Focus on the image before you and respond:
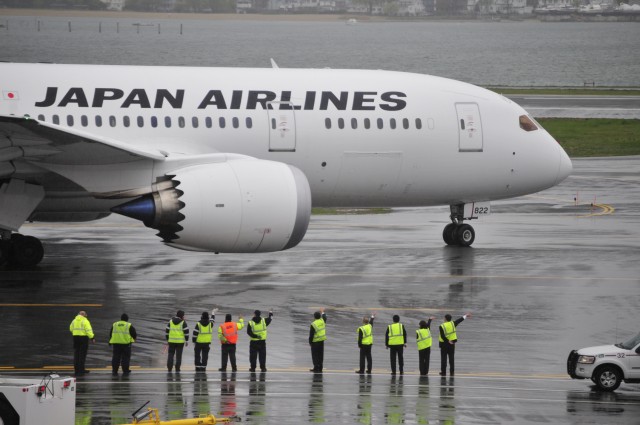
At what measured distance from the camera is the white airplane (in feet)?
94.5

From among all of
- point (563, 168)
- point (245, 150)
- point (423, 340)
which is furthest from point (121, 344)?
point (563, 168)

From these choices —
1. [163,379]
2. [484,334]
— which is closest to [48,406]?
[163,379]

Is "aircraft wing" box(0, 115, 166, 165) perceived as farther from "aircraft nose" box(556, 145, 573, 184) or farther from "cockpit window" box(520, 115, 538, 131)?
"aircraft nose" box(556, 145, 573, 184)

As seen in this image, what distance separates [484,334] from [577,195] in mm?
23198

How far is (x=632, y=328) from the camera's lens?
26.5m

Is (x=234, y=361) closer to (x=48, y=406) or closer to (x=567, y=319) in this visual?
(x=48, y=406)

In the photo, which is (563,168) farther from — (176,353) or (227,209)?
(176,353)

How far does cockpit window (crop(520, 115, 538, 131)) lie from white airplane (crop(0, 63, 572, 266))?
0.14ft

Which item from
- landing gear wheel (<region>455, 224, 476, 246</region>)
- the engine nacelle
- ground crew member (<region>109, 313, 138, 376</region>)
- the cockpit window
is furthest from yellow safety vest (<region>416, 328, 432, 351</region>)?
the cockpit window

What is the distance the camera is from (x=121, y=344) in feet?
74.1

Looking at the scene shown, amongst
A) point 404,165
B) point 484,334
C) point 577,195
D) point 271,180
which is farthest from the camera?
point 577,195

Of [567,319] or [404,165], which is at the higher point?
[404,165]

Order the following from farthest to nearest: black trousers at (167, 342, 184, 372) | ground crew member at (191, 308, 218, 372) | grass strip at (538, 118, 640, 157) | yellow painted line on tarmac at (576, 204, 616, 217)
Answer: grass strip at (538, 118, 640, 157) → yellow painted line on tarmac at (576, 204, 616, 217) → ground crew member at (191, 308, 218, 372) → black trousers at (167, 342, 184, 372)

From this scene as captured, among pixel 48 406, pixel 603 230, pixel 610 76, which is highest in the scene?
pixel 610 76
